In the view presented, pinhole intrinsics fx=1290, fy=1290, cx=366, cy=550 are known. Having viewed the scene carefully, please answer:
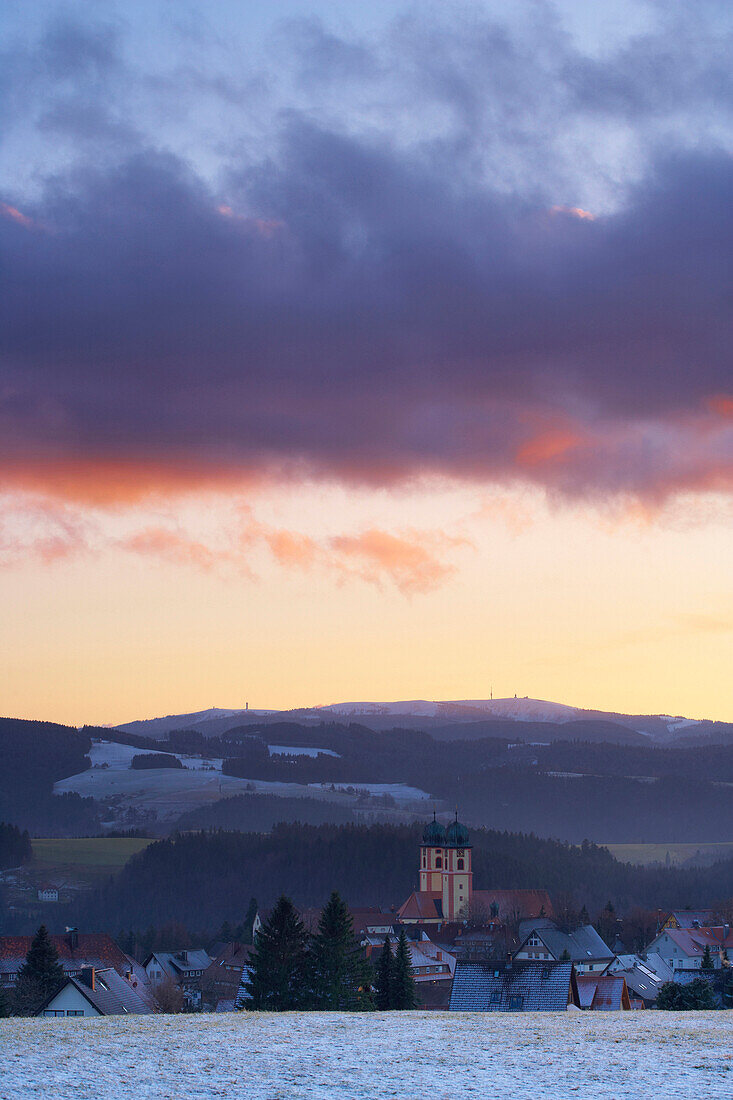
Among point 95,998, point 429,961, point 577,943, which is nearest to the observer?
point 95,998

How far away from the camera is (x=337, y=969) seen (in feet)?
200

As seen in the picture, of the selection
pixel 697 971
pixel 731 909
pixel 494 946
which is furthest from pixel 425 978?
pixel 731 909

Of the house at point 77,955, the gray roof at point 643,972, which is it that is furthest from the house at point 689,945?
the house at point 77,955

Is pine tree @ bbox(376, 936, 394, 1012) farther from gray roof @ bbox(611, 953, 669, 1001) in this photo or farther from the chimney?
gray roof @ bbox(611, 953, 669, 1001)

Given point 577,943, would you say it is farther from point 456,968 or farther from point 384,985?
point 456,968

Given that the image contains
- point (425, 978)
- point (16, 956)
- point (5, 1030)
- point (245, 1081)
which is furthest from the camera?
point (425, 978)

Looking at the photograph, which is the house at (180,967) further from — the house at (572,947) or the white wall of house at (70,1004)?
the white wall of house at (70,1004)

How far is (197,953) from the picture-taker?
168250 mm

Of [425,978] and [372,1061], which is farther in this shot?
[425,978]

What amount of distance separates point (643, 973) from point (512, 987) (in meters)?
76.9

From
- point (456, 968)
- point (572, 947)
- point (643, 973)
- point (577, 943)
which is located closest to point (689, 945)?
point (577, 943)

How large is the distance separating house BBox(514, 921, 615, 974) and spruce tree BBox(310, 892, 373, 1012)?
7962cm

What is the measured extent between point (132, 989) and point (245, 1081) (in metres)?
83.1

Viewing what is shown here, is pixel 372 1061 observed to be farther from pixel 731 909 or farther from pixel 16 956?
pixel 731 909
